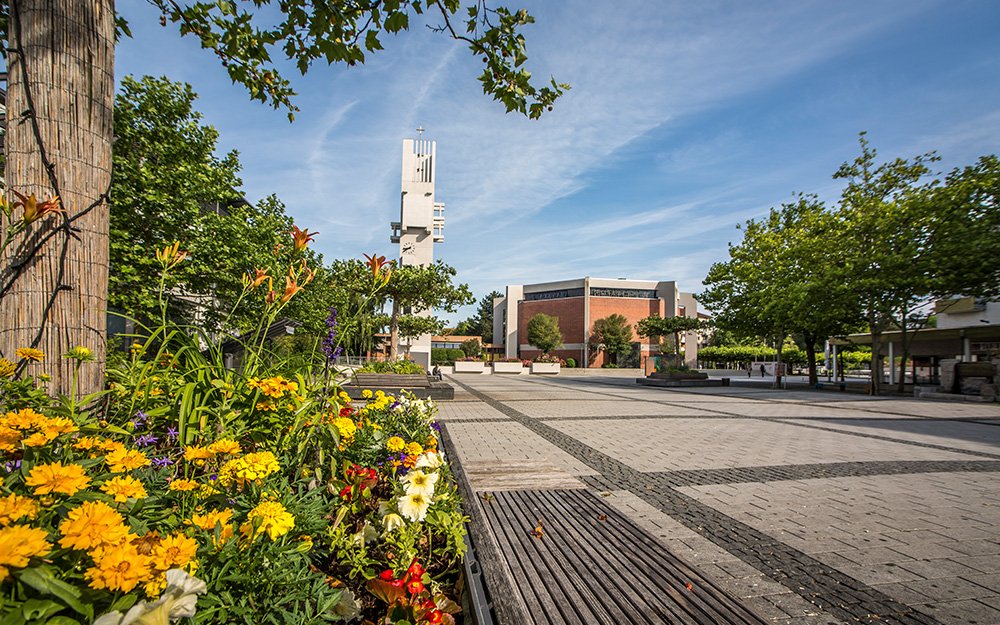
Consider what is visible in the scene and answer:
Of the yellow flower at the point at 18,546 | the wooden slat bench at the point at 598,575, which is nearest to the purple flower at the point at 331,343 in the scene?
the wooden slat bench at the point at 598,575

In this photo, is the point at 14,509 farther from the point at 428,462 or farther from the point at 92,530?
the point at 428,462

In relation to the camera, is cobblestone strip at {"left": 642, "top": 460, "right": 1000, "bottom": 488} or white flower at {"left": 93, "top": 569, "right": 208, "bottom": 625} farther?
cobblestone strip at {"left": 642, "top": 460, "right": 1000, "bottom": 488}

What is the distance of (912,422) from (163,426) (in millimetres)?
11801

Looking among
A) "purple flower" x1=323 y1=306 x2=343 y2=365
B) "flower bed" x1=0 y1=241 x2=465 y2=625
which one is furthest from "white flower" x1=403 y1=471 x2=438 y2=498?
"purple flower" x1=323 y1=306 x2=343 y2=365

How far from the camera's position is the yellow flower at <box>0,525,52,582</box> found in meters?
0.64

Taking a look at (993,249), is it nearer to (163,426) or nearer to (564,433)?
(564,433)

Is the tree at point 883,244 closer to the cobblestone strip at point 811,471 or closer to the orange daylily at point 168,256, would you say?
the cobblestone strip at point 811,471

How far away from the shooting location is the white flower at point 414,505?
1.50 m

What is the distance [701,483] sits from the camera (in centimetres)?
413

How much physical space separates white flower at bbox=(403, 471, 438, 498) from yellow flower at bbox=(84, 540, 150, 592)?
0.88 meters

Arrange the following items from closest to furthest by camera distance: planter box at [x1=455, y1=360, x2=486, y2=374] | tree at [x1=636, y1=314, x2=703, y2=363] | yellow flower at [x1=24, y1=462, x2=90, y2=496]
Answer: yellow flower at [x1=24, y1=462, x2=90, y2=496], planter box at [x1=455, y1=360, x2=486, y2=374], tree at [x1=636, y1=314, x2=703, y2=363]

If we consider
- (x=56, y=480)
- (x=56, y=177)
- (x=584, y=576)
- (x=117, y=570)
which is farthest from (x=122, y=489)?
(x=56, y=177)

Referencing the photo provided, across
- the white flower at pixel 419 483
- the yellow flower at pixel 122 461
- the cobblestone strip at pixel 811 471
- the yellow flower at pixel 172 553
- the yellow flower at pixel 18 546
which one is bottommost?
the cobblestone strip at pixel 811 471

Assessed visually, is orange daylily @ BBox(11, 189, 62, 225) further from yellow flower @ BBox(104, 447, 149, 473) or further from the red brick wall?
the red brick wall
